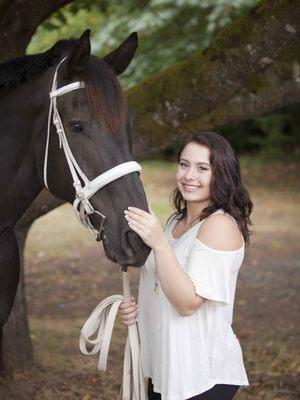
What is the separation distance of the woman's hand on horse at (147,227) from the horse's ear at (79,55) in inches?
26.5

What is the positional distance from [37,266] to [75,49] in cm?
708

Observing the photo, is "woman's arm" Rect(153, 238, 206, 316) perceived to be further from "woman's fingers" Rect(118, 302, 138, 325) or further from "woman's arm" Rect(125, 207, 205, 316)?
"woman's fingers" Rect(118, 302, 138, 325)

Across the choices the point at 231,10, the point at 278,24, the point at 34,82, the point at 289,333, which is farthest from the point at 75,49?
the point at 231,10

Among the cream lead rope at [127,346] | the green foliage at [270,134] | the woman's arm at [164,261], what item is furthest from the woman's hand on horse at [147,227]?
the green foliage at [270,134]

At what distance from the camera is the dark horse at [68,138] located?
8.48 ft

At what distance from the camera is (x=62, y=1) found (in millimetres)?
4512

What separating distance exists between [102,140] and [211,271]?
697 millimetres

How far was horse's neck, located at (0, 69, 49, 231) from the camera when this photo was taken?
2.94 meters

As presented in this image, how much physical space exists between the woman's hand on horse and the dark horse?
2.4 inches

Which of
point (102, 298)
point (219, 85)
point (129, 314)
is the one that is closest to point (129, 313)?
point (129, 314)

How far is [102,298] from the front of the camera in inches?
300

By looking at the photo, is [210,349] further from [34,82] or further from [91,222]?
[34,82]

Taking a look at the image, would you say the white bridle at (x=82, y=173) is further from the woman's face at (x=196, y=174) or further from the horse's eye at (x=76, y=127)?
the woman's face at (x=196, y=174)

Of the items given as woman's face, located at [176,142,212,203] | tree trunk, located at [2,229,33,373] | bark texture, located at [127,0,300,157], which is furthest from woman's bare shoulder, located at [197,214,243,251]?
tree trunk, located at [2,229,33,373]
